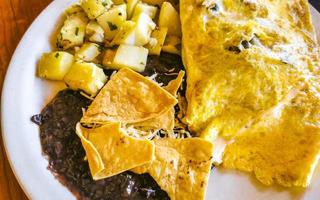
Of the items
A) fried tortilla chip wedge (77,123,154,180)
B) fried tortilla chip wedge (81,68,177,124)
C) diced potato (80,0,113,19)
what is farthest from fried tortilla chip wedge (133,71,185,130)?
diced potato (80,0,113,19)

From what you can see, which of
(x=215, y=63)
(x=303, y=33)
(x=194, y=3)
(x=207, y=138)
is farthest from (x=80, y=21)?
(x=303, y=33)

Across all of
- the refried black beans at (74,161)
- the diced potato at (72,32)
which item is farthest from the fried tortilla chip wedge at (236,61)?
the diced potato at (72,32)

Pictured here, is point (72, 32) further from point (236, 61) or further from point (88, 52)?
point (236, 61)

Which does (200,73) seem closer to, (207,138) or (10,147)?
(207,138)

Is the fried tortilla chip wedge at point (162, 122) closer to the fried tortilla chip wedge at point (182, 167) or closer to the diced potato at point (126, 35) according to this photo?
the fried tortilla chip wedge at point (182, 167)

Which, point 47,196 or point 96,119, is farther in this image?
point 96,119
